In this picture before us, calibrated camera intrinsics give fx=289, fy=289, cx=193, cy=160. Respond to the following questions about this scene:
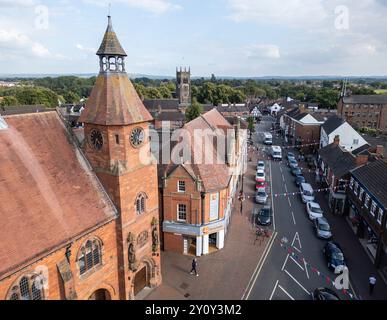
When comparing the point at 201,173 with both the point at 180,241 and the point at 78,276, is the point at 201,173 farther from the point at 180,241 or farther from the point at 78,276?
the point at 78,276

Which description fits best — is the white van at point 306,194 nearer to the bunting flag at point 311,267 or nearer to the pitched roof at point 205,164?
the bunting flag at point 311,267

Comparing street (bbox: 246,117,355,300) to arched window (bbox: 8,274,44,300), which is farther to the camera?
street (bbox: 246,117,355,300)

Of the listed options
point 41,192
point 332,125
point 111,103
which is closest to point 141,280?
point 41,192

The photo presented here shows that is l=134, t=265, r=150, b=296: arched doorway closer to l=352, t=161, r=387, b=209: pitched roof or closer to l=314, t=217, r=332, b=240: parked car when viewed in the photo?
l=314, t=217, r=332, b=240: parked car

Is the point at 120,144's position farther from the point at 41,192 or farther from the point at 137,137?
the point at 41,192

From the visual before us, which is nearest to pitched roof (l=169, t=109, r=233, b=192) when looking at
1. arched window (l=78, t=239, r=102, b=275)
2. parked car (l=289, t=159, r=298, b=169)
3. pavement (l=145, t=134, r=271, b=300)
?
pavement (l=145, t=134, r=271, b=300)
